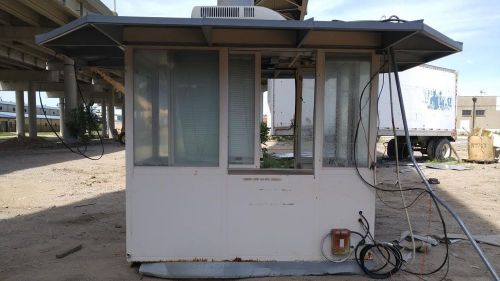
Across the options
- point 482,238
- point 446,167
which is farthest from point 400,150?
point 482,238

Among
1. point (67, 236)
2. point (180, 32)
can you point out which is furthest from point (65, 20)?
point (180, 32)

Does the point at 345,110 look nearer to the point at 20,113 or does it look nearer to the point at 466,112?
the point at 20,113

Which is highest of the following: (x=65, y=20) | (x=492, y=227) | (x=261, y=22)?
(x=65, y=20)

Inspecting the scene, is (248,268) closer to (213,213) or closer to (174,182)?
(213,213)

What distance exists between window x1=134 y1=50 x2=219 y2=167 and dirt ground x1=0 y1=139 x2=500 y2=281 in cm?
143

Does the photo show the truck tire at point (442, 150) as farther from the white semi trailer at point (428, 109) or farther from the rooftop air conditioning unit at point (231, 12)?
the rooftop air conditioning unit at point (231, 12)

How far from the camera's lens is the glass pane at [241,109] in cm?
511

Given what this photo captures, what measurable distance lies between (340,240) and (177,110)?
7.76 ft

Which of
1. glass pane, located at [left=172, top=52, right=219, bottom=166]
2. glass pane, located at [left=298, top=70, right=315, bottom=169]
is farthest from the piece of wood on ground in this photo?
glass pane, located at [left=298, top=70, right=315, bottom=169]

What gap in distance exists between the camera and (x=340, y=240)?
200 inches

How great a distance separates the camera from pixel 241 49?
5035mm

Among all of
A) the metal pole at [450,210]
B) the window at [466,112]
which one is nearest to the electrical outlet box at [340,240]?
the metal pole at [450,210]

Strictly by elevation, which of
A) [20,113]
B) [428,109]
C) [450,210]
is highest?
[428,109]

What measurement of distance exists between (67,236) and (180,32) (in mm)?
3762
